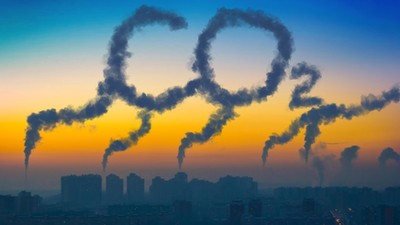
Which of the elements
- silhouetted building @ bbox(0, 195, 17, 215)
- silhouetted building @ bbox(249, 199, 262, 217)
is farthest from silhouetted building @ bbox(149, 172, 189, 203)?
silhouetted building @ bbox(0, 195, 17, 215)

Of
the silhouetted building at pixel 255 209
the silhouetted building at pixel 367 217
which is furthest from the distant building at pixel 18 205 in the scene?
the silhouetted building at pixel 367 217

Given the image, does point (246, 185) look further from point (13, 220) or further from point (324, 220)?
point (13, 220)

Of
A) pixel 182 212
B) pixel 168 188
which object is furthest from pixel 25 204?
pixel 168 188

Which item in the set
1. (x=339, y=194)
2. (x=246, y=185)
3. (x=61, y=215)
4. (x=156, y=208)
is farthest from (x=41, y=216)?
(x=246, y=185)

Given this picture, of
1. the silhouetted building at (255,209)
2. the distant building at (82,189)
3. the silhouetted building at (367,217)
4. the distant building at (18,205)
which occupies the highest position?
the distant building at (82,189)

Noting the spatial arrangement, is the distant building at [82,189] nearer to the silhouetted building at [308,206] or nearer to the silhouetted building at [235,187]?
the silhouetted building at [235,187]

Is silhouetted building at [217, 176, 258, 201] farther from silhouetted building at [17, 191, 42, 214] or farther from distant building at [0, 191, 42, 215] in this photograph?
distant building at [0, 191, 42, 215]
